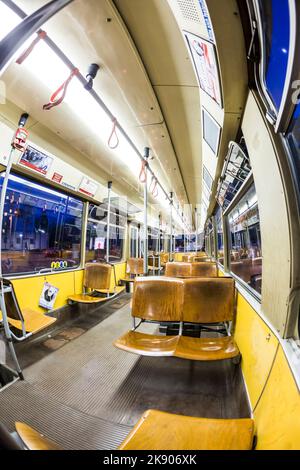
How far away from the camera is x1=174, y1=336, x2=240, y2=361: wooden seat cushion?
5.24ft

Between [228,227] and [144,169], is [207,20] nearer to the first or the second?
[144,169]

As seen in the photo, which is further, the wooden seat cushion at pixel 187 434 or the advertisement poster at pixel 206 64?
the advertisement poster at pixel 206 64

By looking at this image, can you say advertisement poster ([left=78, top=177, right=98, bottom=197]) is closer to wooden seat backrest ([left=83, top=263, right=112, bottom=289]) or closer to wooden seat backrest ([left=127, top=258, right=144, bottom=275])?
wooden seat backrest ([left=83, top=263, right=112, bottom=289])

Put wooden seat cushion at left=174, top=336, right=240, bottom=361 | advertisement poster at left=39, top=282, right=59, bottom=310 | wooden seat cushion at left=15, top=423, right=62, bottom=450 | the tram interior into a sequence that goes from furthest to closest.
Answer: advertisement poster at left=39, top=282, right=59, bottom=310
wooden seat cushion at left=174, top=336, right=240, bottom=361
the tram interior
wooden seat cushion at left=15, top=423, right=62, bottom=450

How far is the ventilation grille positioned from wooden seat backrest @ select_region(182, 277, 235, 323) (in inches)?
87.3

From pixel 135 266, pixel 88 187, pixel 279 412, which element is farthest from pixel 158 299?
pixel 135 266

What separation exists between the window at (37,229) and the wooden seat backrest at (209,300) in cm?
258

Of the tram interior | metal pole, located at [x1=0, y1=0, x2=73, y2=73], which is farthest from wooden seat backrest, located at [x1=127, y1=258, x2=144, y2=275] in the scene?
metal pole, located at [x1=0, y1=0, x2=73, y2=73]

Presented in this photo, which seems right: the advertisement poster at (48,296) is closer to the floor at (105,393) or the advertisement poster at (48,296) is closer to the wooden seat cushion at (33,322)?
the wooden seat cushion at (33,322)

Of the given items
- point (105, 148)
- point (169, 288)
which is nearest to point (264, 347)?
point (169, 288)

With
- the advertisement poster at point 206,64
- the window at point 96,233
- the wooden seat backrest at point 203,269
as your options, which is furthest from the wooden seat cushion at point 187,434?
the window at point 96,233

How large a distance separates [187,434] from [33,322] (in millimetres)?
2185

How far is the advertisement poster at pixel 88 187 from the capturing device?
391 centimetres

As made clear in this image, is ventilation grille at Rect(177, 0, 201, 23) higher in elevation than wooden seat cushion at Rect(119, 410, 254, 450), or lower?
higher
